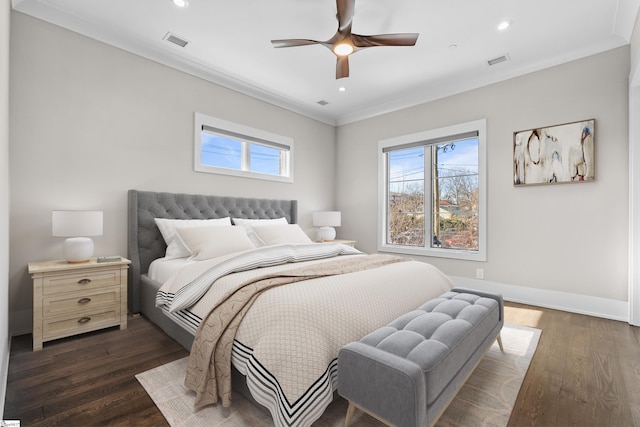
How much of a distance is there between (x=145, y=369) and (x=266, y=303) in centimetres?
112

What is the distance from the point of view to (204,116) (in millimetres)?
3670

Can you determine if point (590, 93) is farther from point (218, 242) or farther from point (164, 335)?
point (164, 335)

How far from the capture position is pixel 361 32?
293 centimetres

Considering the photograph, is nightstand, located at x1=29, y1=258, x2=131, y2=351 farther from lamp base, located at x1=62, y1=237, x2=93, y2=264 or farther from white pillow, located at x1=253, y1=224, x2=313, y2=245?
white pillow, located at x1=253, y1=224, x2=313, y2=245

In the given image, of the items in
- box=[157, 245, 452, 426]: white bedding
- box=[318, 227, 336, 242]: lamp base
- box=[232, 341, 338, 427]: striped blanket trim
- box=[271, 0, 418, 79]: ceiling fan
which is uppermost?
box=[271, 0, 418, 79]: ceiling fan

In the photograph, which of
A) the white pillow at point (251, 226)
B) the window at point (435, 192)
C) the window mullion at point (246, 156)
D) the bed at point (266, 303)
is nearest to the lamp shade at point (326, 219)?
the window at point (435, 192)

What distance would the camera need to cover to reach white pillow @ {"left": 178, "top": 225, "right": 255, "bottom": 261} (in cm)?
284

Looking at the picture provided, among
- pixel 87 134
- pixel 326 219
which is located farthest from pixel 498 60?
pixel 87 134

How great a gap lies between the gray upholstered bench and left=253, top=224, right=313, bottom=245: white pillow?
1991 millimetres

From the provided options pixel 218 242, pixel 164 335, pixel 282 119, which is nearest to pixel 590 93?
pixel 282 119

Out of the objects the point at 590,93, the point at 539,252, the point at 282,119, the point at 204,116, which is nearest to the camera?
the point at 590,93

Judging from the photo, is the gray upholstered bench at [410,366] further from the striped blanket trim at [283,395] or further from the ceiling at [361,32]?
the ceiling at [361,32]

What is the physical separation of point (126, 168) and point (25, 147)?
74cm

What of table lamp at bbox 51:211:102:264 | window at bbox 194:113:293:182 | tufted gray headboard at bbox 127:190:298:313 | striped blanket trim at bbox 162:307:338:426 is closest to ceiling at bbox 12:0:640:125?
window at bbox 194:113:293:182
